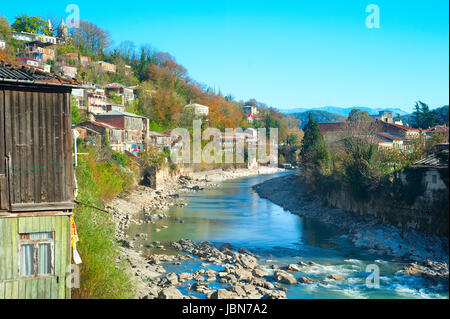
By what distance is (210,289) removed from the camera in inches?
419

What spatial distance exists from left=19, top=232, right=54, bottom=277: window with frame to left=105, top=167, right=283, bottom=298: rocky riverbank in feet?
10.2

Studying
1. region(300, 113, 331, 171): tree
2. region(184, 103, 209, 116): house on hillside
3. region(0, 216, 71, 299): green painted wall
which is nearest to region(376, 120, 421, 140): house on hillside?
region(300, 113, 331, 171): tree

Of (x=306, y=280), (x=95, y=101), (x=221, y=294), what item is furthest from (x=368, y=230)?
(x=95, y=101)

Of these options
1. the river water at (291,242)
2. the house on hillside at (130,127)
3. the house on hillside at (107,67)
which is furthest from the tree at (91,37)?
the river water at (291,242)

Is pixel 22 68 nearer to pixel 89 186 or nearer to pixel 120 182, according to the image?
pixel 89 186

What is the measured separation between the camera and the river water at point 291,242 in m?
10.6

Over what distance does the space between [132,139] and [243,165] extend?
1673cm

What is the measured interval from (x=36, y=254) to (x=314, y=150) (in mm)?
20216

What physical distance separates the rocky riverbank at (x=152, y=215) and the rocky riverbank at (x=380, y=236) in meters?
4.76

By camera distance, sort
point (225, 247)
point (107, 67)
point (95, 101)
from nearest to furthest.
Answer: point (225, 247)
point (95, 101)
point (107, 67)

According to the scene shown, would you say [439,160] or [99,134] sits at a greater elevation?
[99,134]

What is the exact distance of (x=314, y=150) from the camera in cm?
2491

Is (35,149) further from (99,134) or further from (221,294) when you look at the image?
(99,134)
